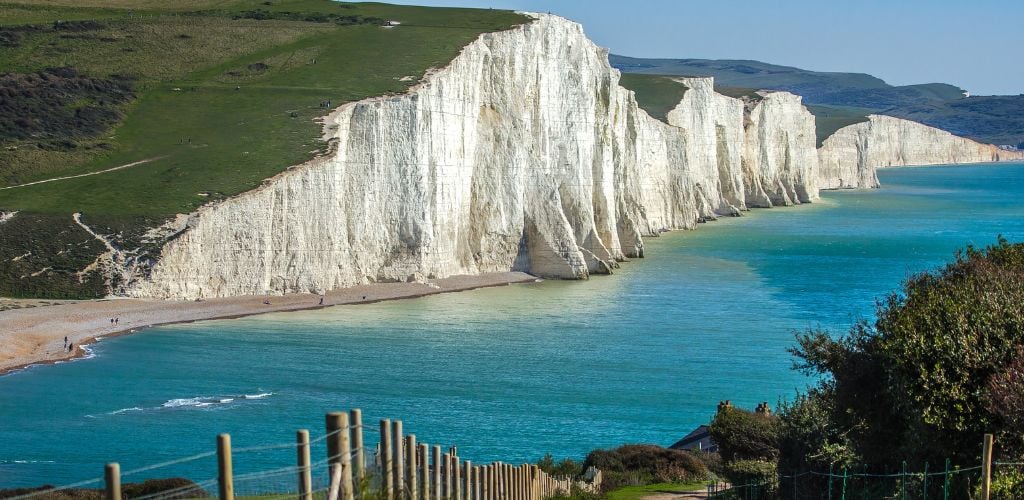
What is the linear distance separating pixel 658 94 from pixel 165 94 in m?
62.5

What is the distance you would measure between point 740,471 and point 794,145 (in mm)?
135435

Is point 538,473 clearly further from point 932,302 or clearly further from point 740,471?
point 932,302

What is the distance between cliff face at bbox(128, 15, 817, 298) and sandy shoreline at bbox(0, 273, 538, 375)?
123cm

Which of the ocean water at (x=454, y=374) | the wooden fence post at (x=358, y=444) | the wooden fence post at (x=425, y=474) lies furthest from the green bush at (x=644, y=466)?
the wooden fence post at (x=358, y=444)

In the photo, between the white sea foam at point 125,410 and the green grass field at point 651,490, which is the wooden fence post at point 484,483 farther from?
the white sea foam at point 125,410

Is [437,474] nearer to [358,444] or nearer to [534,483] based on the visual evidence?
[358,444]

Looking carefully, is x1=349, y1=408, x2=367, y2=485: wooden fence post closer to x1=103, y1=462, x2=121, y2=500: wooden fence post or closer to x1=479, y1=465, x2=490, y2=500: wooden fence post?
x1=103, y1=462, x2=121, y2=500: wooden fence post

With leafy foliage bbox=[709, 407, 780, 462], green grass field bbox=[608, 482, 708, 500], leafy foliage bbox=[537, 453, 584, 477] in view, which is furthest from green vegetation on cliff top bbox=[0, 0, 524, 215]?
leafy foliage bbox=[709, 407, 780, 462]

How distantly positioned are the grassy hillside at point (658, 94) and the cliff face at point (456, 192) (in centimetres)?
2288

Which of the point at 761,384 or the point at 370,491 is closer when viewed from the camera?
the point at 370,491

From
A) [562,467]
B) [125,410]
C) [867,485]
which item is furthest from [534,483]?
[125,410]

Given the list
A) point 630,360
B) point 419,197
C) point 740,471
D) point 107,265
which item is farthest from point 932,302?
point 419,197

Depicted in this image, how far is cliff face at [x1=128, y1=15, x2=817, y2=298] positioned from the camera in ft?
199

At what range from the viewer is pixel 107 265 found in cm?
5747
